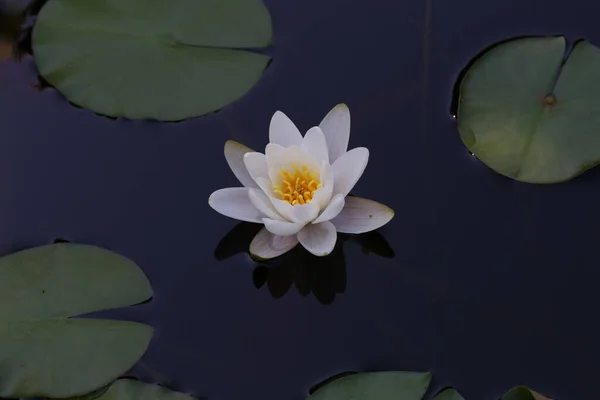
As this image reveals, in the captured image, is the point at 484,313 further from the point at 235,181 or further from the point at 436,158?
the point at 235,181

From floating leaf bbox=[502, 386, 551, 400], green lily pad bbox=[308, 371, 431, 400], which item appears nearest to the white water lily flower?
green lily pad bbox=[308, 371, 431, 400]

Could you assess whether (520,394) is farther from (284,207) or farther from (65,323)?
(65,323)

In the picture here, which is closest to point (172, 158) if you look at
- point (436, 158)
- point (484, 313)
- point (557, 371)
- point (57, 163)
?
point (57, 163)

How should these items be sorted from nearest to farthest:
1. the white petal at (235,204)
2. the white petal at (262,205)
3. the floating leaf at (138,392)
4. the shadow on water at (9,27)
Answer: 1. the floating leaf at (138,392)
2. the white petal at (262,205)
3. the white petal at (235,204)
4. the shadow on water at (9,27)

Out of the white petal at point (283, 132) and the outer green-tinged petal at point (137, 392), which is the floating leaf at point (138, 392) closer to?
the outer green-tinged petal at point (137, 392)

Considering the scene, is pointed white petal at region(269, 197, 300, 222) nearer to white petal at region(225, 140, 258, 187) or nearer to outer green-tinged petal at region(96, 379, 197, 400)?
white petal at region(225, 140, 258, 187)

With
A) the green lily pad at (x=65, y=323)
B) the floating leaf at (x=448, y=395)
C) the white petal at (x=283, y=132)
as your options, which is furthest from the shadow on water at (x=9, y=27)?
the floating leaf at (x=448, y=395)
